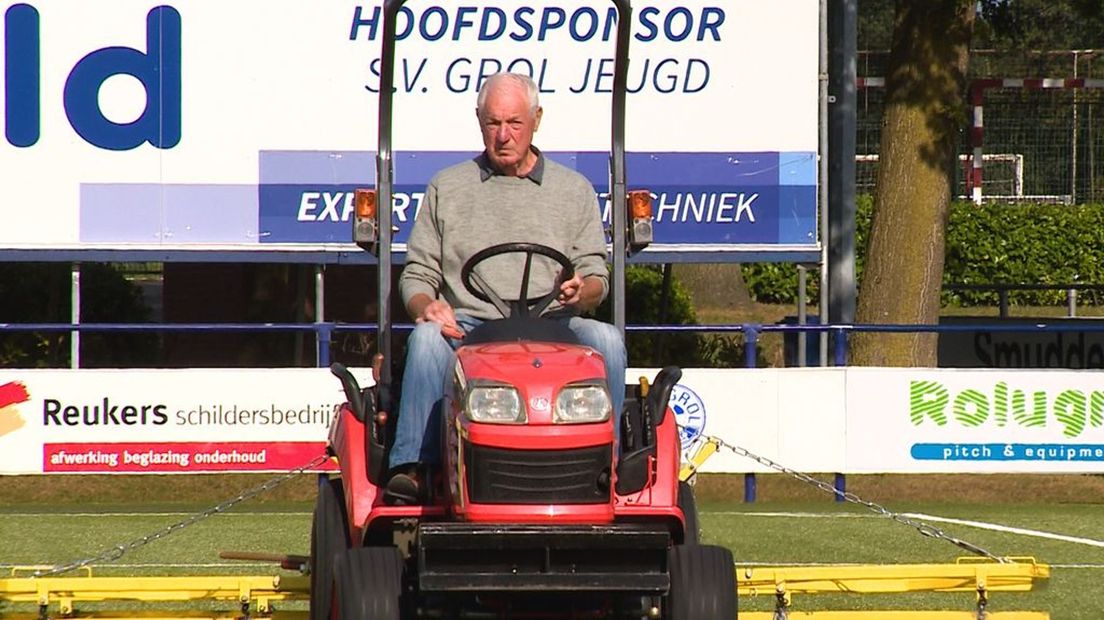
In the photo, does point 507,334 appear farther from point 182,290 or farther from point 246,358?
point 182,290

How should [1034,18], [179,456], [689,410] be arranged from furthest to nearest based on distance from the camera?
[1034,18] → [689,410] → [179,456]

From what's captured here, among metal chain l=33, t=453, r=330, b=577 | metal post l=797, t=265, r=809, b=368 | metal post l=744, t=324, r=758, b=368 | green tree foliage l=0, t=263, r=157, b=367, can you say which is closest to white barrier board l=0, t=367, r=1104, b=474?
metal post l=744, t=324, r=758, b=368

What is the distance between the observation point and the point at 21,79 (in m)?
17.4

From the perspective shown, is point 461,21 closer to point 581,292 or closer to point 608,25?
point 608,25

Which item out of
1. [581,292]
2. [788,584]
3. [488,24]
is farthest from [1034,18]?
[581,292]

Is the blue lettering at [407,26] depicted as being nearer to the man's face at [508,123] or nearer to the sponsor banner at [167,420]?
the sponsor banner at [167,420]

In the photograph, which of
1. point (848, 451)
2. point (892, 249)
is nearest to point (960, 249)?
point (892, 249)

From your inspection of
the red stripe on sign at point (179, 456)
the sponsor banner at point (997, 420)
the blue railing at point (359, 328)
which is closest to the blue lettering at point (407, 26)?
the blue railing at point (359, 328)

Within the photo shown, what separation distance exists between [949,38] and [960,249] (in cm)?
1483

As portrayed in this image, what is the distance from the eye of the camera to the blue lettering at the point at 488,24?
17656 mm

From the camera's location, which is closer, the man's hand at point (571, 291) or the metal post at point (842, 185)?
the man's hand at point (571, 291)

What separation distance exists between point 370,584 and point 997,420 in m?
9.45

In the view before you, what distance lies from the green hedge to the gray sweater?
25.1 metres

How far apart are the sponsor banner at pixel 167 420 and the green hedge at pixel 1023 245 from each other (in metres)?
18.2
